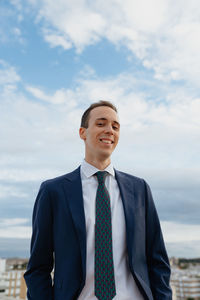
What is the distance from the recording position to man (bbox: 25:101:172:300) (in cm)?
152

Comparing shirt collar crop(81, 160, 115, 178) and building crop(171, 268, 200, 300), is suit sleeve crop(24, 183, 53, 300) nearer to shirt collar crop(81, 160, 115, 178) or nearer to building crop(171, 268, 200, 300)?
shirt collar crop(81, 160, 115, 178)

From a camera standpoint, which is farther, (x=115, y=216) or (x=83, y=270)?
(x=115, y=216)

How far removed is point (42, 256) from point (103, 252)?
379mm

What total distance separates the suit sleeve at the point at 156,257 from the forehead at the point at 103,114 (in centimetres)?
53

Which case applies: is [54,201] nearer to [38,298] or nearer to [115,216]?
[115,216]

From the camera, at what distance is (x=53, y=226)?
1.68 m

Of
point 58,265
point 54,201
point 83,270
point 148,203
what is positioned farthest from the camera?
point 148,203

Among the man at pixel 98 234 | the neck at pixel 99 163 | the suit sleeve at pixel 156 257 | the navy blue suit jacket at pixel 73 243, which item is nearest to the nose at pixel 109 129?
the man at pixel 98 234

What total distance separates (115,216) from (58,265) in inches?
16.3

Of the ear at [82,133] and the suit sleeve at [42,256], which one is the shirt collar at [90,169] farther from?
the suit sleeve at [42,256]

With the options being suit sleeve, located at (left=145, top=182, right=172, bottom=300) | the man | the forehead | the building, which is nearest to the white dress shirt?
the man

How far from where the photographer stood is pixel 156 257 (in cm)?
174

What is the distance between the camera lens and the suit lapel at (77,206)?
154 centimetres

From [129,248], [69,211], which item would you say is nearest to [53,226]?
[69,211]
